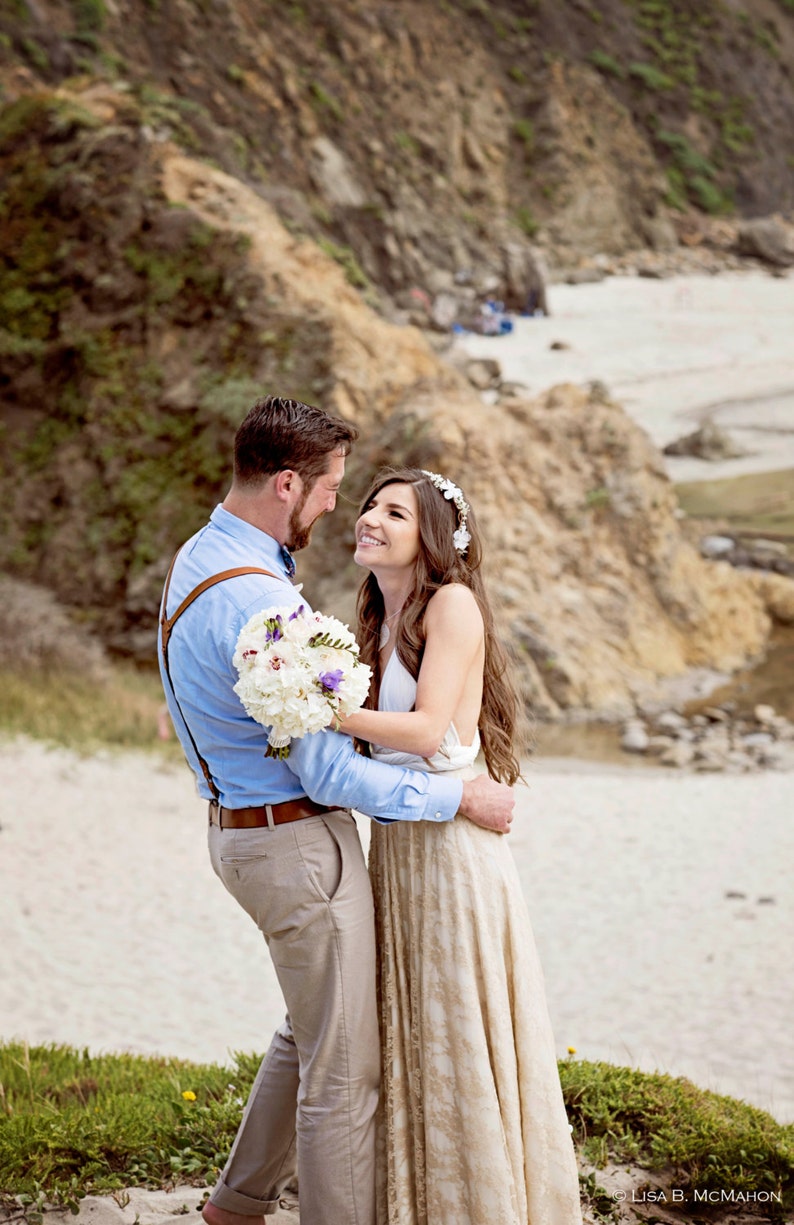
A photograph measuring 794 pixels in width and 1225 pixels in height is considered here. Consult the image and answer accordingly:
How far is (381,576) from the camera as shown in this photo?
3064 mm

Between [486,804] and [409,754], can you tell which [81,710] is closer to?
[409,754]

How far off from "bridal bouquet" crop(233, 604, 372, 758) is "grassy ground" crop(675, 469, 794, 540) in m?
16.5

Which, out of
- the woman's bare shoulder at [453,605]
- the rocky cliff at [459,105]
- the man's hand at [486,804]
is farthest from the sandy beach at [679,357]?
the man's hand at [486,804]

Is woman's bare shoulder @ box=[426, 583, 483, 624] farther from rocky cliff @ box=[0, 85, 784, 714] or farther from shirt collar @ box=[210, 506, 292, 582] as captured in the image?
rocky cliff @ box=[0, 85, 784, 714]

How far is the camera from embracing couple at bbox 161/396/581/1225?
274cm

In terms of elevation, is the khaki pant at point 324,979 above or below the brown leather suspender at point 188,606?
below

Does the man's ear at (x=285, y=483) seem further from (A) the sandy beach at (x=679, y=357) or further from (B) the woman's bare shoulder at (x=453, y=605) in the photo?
(A) the sandy beach at (x=679, y=357)

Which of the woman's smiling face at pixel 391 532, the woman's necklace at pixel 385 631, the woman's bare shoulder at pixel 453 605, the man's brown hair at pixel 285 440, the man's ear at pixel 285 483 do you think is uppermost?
the man's brown hair at pixel 285 440

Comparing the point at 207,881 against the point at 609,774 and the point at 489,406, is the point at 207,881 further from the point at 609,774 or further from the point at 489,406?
the point at 489,406

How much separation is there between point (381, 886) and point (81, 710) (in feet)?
27.7

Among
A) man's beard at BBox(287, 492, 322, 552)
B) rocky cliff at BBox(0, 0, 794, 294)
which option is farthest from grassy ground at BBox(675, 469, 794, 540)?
man's beard at BBox(287, 492, 322, 552)

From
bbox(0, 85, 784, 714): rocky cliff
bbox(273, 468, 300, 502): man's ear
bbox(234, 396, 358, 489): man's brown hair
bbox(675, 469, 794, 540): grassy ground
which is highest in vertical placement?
bbox(234, 396, 358, 489): man's brown hair

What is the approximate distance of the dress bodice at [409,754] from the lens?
2.93m

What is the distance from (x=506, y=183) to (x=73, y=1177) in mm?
37171
